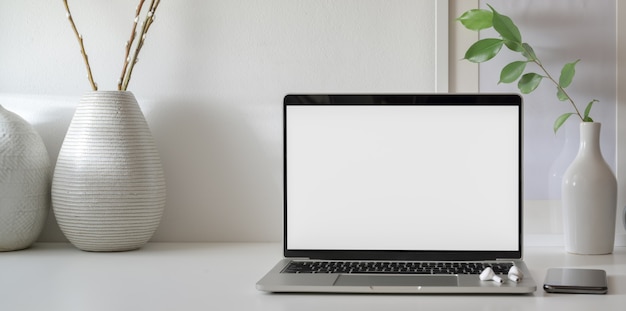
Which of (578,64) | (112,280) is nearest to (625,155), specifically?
(578,64)

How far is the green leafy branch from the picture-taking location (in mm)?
1263

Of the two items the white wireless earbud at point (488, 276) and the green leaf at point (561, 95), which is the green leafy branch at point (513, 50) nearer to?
the green leaf at point (561, 95)

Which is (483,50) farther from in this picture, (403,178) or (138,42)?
(138,42)

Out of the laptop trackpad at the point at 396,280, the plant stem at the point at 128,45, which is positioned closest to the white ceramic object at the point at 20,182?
the plant stem at the point at 128,45

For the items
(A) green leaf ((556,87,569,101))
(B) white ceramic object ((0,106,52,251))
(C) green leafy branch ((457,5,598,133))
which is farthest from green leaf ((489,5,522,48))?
(B) white ceramic object ((0,106,52,251))

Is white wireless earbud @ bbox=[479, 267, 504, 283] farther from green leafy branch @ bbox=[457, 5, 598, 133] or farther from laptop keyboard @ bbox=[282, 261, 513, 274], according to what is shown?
green leafy branch @ bbox=[457, 5, 598, 133]

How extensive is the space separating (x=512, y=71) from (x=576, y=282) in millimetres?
458

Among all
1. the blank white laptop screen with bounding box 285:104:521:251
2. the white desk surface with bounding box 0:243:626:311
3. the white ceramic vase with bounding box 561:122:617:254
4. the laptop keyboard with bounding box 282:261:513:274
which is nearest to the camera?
the white desk surface with bounding box 0:243:626:311

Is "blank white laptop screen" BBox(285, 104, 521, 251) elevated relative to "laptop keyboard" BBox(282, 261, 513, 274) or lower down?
elevated

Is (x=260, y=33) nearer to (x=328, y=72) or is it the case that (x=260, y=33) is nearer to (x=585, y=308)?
(x=328, y=72)

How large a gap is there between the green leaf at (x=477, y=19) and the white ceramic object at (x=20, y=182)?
73cm

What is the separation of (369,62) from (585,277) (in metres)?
0.56

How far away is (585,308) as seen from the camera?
0.85 m

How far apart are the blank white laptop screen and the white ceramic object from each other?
0.45m
